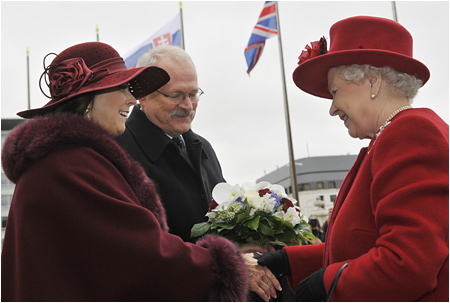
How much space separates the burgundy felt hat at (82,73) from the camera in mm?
2361

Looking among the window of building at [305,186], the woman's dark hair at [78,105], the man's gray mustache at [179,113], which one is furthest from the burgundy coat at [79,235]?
the window of building at [305,186]

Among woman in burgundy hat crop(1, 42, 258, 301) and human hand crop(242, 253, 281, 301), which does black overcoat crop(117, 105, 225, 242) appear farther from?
woman in burgundy hat crop(1, 42, 258, 301)

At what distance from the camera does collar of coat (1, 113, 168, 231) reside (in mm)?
2068

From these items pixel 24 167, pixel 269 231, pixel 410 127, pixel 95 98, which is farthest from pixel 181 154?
pixel 410 127

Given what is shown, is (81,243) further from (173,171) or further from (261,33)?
(261,33)

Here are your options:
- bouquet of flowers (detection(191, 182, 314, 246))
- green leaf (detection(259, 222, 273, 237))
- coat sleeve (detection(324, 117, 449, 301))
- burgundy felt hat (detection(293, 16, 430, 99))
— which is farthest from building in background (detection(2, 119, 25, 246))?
coat sleeve (detection(324, 117, 449, 301))

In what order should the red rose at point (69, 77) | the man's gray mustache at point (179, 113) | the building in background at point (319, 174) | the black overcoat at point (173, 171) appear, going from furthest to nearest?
the building in background at point (319, 174) → the man's gray mustache at point (179, 113) → the black overcoat at point (173, 171) → the red rose at point (69, 77)

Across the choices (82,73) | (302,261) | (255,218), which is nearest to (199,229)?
(255,218)

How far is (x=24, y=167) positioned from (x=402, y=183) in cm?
153

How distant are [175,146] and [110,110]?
3.43ft

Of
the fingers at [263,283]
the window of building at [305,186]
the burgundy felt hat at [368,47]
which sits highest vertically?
the burgundy felt hat at [368,47]

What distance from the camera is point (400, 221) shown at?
1899mm

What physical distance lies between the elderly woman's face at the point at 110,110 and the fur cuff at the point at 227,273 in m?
0.71

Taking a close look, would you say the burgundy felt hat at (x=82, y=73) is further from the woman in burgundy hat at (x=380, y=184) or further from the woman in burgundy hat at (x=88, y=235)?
the woman in burgundy hat at (x=380, y=184)
